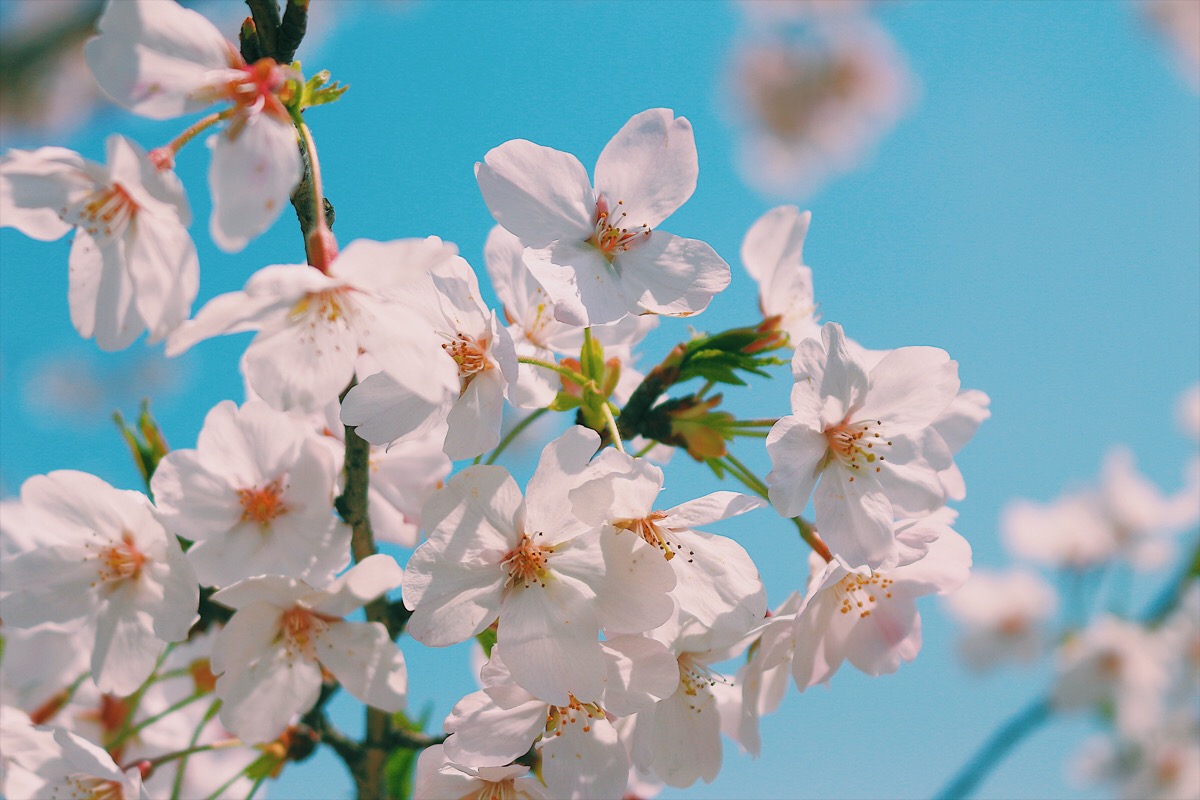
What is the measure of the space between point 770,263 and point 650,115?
1.48 ft

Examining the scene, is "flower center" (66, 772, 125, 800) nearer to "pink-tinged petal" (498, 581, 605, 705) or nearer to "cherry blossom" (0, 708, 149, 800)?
"cherry blossom" (0, 708, 149, 800)

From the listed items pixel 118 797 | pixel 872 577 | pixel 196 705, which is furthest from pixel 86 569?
pixel 872 577

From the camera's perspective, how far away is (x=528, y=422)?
5.01ft

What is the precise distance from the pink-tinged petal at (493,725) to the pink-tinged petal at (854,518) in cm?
45

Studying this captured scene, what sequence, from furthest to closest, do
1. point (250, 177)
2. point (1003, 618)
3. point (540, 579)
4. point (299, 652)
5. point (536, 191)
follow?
point (1003, 618), point (299, 652), point (536, 191), point (540, 579), point (250, 177)

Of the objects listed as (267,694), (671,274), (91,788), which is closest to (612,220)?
(671,274)

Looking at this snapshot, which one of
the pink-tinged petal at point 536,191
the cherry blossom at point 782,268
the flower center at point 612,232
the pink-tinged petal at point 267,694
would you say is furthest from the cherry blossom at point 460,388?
the cherry blossom at point 782,268

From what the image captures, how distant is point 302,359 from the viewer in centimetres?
116

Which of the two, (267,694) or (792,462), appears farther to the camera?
(267,694)

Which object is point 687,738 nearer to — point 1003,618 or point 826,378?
point 826,378

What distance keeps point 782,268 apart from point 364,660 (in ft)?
3.10

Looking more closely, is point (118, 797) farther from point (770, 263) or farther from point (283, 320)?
point (770, 263)

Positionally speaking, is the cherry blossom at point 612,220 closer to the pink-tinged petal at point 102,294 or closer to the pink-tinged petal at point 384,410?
the pink-tinged petal at point 384,410

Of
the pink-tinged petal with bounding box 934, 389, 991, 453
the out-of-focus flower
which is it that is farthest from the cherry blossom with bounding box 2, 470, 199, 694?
the out-of-focus flower
